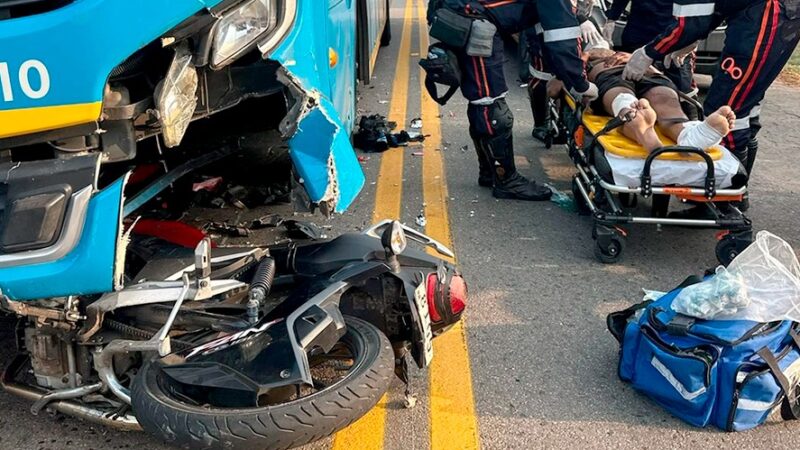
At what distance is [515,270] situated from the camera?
4320mm

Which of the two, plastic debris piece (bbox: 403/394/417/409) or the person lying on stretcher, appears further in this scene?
the person lying on stretcher

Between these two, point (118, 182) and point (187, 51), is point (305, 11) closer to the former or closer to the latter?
point (187, 51)

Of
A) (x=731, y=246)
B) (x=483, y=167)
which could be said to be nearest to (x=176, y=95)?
(x=731, y=246)

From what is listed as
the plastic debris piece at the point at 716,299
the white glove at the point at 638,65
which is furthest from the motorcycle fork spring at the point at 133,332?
the white glove at the point at 638,65

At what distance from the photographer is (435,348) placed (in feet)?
11.4

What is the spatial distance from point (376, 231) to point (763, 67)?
9.17 feet

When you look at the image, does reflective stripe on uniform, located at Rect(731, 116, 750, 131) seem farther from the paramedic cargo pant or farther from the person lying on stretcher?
the person lying on stretcher

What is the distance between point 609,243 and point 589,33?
218cm

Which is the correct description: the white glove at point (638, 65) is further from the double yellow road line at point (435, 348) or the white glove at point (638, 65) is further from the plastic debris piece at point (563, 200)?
the double yellow road line at point (435, 348)

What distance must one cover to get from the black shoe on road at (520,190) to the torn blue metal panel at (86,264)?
356cm

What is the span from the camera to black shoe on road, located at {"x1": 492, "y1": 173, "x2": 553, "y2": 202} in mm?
5469

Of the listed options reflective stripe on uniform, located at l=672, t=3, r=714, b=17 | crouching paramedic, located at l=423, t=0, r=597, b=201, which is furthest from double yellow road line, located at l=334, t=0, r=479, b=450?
reflective stripe on uniform, located at l=672, t=3, r=714, b=17

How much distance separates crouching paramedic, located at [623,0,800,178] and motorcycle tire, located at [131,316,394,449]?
3.25 meters

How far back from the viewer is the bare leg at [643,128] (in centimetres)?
437
